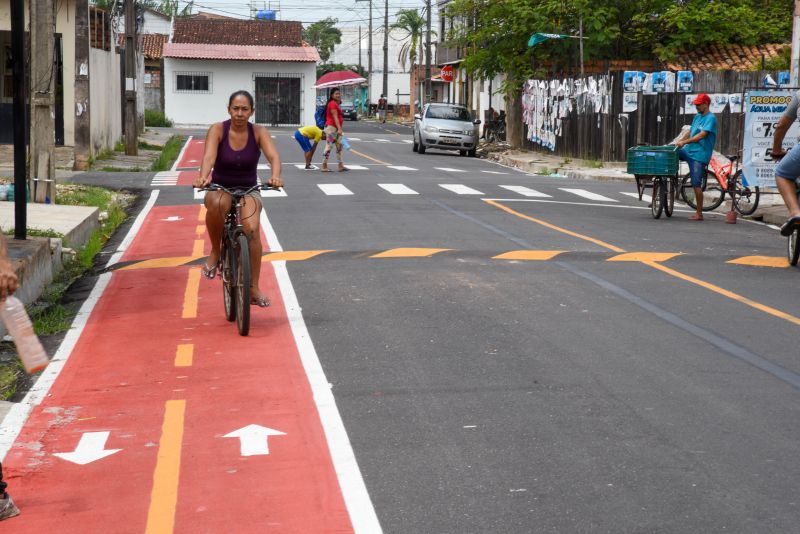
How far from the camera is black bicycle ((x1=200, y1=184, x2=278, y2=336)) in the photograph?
9.30m

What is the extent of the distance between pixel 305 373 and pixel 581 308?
308cm

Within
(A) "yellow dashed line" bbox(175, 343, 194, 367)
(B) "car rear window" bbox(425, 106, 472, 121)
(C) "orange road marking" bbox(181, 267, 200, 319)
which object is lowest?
(A) "yellow dashed line" bbox(175, 343, 194, 367)

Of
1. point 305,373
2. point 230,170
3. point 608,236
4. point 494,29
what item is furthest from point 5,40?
point 305,373

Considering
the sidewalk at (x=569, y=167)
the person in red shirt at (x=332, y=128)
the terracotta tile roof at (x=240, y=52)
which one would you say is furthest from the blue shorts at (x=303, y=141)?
the terracotta tile roof at (x=240, y=52)

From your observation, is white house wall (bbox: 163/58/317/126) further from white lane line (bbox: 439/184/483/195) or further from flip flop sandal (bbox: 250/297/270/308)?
flip flop sandal (bbox: 250/297/270/308)

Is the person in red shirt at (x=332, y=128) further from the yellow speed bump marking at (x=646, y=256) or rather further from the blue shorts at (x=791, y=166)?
the blue shorts at (x=791, y=166)

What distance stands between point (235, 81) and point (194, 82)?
7.32 ft

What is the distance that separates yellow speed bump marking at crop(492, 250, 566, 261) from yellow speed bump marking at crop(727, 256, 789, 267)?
1939 millimetres

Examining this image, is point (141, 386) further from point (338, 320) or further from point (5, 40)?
point (5, 40)

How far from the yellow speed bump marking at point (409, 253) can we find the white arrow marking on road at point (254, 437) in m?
6.71

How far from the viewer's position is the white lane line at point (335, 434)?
17.8 ft

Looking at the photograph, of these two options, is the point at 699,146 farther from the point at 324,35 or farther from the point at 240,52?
the point at 324,35

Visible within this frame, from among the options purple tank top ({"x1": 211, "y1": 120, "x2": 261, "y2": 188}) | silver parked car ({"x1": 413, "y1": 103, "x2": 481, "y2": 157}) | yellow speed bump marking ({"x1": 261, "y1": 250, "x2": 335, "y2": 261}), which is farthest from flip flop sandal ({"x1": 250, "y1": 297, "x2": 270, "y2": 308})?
silver parked car ({"x1": 413, "y1": 103, "x2": 481, "y2": 157})

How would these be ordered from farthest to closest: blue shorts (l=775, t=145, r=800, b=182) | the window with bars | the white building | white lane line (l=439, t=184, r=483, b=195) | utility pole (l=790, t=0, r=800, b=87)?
1. the window with bars
2. the white building
3. utility pole (l=790, t=0, r=800, b=87)
4. white lane line (l=439, t=184, r=483, b=195)
5. blue shorts (l=775, t=145, r=800, b=182)
